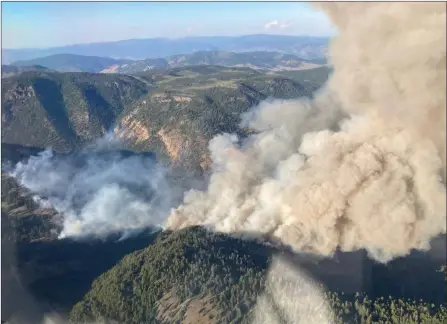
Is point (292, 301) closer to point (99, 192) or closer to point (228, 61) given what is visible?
point (99, 192)

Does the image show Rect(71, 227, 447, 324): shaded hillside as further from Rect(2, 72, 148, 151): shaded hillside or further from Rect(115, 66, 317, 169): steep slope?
Rect(2, 72, 148, 151): shaded hillside

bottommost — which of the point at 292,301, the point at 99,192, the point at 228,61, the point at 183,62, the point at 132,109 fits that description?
the point at 183,62

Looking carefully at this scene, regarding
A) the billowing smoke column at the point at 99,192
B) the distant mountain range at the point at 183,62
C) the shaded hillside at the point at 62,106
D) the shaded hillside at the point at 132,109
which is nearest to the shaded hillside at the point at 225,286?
the billowing smoke column at the point at 99,192

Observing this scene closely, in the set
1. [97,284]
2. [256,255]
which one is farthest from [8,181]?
[256,255]

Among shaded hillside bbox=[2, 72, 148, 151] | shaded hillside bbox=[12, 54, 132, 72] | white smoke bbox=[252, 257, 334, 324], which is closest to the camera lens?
white smoke bbox=[252, 257, 334, 324]

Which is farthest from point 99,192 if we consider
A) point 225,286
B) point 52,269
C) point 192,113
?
point 192,113

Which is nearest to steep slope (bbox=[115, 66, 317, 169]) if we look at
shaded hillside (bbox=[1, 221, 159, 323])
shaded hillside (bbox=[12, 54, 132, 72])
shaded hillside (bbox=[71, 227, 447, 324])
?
shaded hillside (bbox=[1, 221, 159, 323])
